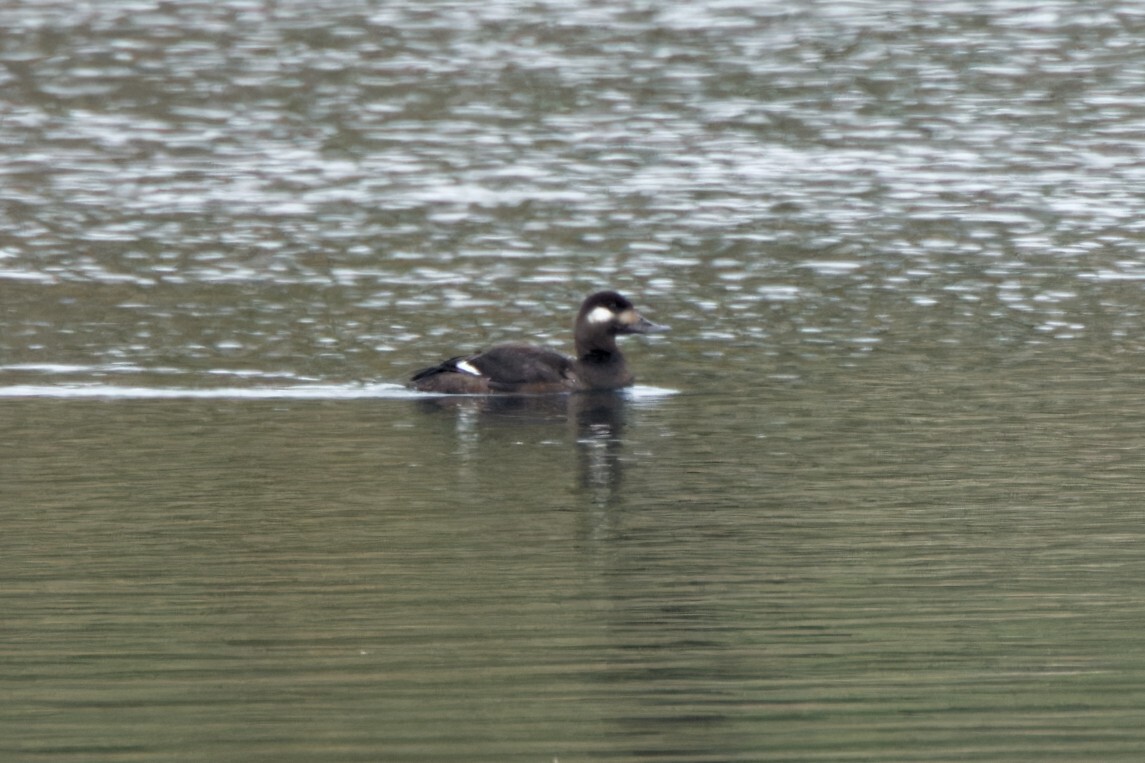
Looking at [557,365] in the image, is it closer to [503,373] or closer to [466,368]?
[503,373]

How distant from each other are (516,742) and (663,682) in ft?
3.51

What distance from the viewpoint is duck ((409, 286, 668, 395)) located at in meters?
18.1

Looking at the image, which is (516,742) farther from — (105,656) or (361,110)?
(361,110)

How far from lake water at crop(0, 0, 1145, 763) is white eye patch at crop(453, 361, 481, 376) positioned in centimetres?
24

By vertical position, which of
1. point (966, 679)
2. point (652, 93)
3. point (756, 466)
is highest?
point (966, 679)

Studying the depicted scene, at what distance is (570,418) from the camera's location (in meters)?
17.6

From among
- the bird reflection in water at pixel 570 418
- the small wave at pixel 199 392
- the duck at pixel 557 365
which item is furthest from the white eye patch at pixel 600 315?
the small wave at pixel 199 392

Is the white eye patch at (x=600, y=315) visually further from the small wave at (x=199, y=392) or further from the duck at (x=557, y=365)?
the small wave at (x=199, y=392)

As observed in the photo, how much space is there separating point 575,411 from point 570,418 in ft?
1.30

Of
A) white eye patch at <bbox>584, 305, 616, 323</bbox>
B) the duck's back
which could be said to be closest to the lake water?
the duck's back

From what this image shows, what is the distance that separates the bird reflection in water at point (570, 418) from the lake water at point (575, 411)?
0.07 m

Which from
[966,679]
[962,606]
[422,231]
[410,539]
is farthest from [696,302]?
[966,679]

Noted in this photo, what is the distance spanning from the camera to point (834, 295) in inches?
860

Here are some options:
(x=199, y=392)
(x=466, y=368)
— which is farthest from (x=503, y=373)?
(x=199, y=392)
